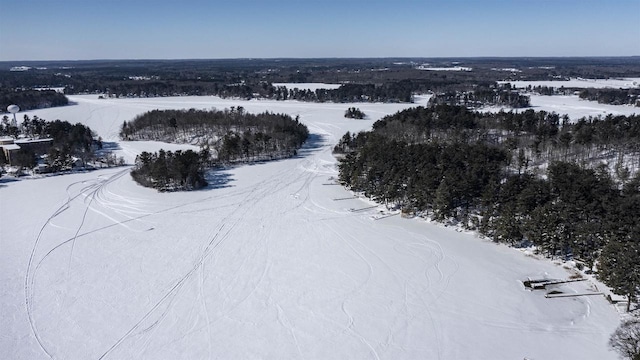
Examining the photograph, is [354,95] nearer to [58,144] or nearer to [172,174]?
[58,144]

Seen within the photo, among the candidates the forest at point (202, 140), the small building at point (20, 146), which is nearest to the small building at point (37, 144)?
the small building at point (20, 146)

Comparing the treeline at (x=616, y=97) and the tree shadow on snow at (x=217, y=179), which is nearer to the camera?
the tree shadow on snow at (x=217, y=179)

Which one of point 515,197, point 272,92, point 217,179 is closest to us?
point 515,197

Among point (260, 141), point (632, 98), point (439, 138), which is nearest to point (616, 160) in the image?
point (439, 138)

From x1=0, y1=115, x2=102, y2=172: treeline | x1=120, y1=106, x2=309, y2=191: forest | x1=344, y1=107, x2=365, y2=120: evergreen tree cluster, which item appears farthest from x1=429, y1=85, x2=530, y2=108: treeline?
x1=0, y1=115, x2=102, y2=172: treeline

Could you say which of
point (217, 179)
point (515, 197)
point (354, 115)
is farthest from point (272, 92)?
point (515, 197)

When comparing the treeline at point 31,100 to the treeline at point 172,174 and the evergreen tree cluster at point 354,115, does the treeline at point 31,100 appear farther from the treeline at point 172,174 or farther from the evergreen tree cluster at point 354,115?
the treeline at point 172,174
